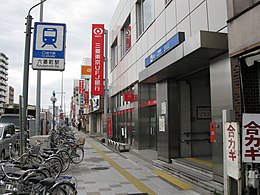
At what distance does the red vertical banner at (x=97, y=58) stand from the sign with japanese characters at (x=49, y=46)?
40.9ft

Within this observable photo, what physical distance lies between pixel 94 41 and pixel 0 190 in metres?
16.6

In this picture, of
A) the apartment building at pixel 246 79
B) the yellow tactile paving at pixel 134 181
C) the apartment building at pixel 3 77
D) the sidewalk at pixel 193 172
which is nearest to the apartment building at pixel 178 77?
the sidewalk at pixel 193 172

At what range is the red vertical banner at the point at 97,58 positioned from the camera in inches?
802

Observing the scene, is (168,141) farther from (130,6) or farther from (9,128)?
(130,6)

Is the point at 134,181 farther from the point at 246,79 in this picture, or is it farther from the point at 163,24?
the point at 163,24

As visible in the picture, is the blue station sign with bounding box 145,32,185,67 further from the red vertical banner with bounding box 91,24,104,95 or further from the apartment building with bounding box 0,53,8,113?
the apartment building with bounding box 0,53,8,113

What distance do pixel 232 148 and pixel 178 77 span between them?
5.50m

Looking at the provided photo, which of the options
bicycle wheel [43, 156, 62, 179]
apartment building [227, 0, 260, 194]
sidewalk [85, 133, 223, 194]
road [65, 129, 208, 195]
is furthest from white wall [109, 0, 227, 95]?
bicycle wheel [43, 156, 62, 179]

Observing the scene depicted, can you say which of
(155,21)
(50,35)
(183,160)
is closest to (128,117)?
(155,21)

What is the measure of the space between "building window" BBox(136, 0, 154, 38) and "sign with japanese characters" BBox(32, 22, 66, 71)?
6.08 metres

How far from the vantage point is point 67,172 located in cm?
962

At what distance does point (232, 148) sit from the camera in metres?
5.06

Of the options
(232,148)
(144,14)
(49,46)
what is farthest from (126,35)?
(232,148)

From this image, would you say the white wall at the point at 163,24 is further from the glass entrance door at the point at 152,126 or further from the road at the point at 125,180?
the road at the point at 125,180
